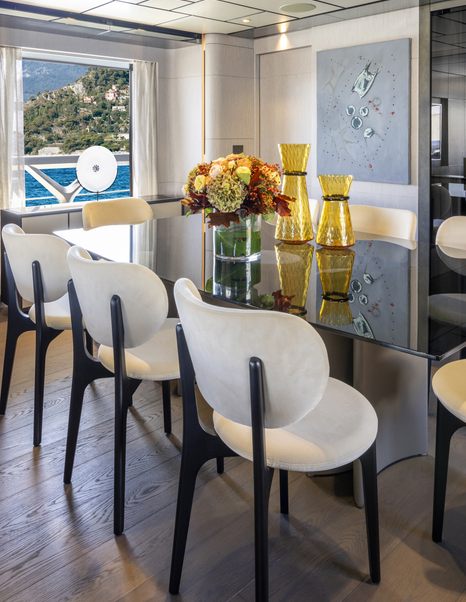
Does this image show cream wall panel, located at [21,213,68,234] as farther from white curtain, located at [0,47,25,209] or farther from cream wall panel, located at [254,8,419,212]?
cream wall panel, located at [254,8,419,212]

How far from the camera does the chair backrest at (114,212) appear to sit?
155 inches

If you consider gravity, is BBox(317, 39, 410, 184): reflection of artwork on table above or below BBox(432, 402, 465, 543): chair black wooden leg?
above

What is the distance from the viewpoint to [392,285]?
2125mm

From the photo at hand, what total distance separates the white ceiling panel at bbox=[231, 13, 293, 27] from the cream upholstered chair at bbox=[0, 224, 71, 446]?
3273 mm

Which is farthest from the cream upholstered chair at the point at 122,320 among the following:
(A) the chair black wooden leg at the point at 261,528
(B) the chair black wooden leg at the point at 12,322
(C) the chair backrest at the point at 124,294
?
(B) the chair black wooden leg at the point at 12,322

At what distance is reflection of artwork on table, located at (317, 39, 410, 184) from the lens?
15.3ft

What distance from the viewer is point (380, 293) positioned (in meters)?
2.00

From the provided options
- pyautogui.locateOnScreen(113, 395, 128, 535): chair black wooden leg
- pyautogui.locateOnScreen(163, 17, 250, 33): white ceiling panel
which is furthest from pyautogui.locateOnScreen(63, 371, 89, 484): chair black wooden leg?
pyautogui.locateOnScreen(163, 17, 250, 33): white ceiling panel

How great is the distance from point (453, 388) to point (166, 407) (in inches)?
53.0

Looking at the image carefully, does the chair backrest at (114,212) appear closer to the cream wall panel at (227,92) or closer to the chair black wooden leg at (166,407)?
the chair black wooden leg at (166,407)

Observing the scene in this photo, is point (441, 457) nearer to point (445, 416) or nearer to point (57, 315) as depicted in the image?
point (445, 416)

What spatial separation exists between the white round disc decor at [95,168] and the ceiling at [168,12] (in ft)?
3.49

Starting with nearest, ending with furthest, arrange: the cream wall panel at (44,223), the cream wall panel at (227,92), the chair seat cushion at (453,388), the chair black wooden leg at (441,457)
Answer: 1. the chair seat cushion at (453,388)
2. the chair black wooden leg at (441,457)
3. the cream wall panel at (44,223)
4. the cream wall panel at (227,92)

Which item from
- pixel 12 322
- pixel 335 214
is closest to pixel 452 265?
pixel 335 214
